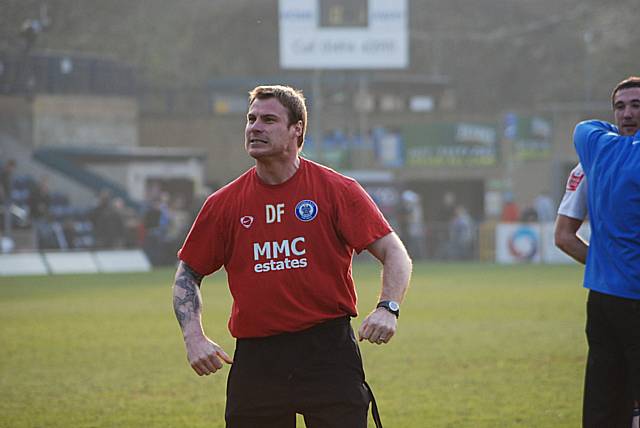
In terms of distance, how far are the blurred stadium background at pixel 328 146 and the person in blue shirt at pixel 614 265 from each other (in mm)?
3327

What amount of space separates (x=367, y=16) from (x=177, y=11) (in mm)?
30532

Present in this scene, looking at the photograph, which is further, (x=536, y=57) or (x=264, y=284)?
(x=536, y=57)

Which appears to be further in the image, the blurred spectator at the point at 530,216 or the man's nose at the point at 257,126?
the blurred spectator at the point at 530,216

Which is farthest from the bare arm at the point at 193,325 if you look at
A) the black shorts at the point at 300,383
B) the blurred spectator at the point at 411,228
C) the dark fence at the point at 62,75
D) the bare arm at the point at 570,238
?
the dark fence at the point at 62,75

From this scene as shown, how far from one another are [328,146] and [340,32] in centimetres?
1072

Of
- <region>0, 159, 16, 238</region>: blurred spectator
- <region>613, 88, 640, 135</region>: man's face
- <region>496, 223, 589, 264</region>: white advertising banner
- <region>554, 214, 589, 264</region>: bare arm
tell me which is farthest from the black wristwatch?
<region>496, 223, 589, 264</region>: white advertising banner

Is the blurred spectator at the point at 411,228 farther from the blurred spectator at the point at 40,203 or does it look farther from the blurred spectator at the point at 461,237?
the blurred spectator at the point at 40,203

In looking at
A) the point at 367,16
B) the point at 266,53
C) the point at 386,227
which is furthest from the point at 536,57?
the point at 386,227

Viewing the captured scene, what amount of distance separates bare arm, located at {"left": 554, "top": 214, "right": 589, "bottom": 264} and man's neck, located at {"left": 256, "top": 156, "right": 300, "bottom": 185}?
1765mm

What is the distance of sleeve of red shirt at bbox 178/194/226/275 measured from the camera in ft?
21.1

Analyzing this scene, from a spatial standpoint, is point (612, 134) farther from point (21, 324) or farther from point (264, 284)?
point (21, 324)

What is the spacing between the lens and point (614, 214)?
6.79 meters

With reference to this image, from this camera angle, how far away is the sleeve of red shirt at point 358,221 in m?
6.29

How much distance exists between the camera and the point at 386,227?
6.34 m
